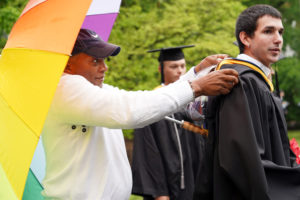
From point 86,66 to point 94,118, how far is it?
18.1 inches

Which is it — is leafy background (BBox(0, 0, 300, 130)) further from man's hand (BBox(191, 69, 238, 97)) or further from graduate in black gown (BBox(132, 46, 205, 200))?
man's hand (BBox(191, 69, 238, 97))

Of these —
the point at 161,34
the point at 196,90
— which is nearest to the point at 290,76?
the point at 161,34

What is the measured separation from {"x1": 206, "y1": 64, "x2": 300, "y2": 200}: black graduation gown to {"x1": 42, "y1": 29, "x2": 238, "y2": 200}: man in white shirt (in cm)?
15

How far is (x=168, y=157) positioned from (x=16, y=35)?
122 inches

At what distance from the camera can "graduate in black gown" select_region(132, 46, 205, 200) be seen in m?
5.42

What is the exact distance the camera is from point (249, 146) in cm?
262

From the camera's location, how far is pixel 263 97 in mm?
2826

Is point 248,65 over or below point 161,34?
over

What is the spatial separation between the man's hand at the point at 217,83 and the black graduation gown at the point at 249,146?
73 mm

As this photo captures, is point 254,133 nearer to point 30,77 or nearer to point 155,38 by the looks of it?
point 30,77

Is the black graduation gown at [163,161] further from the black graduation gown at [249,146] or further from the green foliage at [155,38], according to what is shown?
the green foliage at [155,38]

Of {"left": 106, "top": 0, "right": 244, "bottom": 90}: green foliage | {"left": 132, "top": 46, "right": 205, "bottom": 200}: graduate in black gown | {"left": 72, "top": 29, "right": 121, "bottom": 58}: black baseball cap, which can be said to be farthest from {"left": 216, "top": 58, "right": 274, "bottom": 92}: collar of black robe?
{"left": 106, "top": 0, "right": 244, "bottom": 90}: green foliage

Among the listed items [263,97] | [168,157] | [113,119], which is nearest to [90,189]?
[113,119]

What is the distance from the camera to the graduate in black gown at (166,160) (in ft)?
17.8
